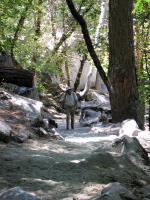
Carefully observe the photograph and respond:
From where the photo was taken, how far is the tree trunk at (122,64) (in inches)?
425

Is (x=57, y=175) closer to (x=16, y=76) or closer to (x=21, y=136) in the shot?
(x=21, y=136)

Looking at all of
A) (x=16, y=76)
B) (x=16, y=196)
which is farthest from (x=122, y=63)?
(x=16, y=196)

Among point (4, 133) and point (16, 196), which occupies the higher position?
point (4, 133)

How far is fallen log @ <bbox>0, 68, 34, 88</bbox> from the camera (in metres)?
9.95

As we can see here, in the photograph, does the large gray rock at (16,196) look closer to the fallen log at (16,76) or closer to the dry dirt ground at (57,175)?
the dry dirt ground at (57,175)

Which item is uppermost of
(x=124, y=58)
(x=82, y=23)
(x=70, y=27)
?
(x=70, y=27)

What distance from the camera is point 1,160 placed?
15.6ft

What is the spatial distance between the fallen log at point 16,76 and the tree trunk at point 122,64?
322 cm

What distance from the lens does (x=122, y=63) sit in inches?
434

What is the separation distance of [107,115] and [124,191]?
1173 centimetres

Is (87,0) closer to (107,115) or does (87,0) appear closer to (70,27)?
(70,27)

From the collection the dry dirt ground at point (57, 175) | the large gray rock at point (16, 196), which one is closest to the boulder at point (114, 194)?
the dry dirt ground at point (57, 175)

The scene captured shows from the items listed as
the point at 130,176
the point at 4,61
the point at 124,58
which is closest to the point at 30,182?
the point at 130,176

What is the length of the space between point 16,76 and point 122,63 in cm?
410
